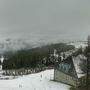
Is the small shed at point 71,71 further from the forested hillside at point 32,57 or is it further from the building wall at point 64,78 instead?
the forested hillside at point 32,57

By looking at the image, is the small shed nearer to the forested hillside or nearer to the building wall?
the building wall

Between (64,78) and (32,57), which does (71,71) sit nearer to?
(64,78)

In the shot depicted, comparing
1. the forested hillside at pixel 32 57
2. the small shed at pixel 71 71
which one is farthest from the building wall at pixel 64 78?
the forested hillside at pixel 32 57

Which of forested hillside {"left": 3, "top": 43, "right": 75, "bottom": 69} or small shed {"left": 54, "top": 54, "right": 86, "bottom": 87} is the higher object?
forested hillside {"left": 3, "top": 43, "right": 75, "bottom": 69}

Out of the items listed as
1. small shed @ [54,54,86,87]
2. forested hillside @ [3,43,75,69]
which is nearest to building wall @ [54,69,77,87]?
small shed @ [54,54,86,87]

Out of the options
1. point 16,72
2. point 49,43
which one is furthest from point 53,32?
point 16,72
